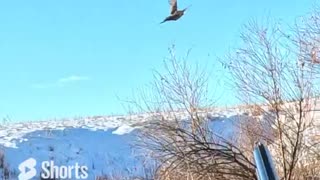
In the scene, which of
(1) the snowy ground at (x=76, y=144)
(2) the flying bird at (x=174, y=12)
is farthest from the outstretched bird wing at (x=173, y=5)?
(1) the snowy ground at (x=76, y=144)

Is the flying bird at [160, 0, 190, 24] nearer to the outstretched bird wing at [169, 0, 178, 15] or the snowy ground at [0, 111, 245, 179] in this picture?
the outstretched bird wing at [169, 0, 178, 15]

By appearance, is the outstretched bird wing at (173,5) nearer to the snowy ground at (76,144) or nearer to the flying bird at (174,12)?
the flying bird at (174,12)

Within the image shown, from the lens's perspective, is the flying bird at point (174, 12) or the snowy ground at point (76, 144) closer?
the flying bird at point (174, 12)

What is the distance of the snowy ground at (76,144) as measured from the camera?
887 centimetres

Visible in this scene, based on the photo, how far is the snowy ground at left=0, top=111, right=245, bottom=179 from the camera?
349 inches

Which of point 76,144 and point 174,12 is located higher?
point 174,12

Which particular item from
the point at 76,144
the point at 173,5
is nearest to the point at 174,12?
the point at 173,5

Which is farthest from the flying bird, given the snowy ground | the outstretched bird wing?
the snowy ground

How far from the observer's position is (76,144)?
33.6ft

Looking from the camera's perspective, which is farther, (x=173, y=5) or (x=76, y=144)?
(x=76, y=144)

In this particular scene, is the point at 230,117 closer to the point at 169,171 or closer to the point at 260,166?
the point at 169,171

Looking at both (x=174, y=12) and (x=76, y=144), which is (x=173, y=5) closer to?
(x=174, y=12)

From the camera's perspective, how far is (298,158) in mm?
6316

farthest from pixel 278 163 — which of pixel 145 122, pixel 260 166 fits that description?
pixel 260 166
